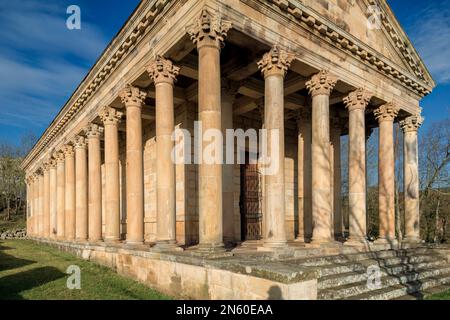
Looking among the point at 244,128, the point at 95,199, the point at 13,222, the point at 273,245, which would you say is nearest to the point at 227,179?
the point at 273,245

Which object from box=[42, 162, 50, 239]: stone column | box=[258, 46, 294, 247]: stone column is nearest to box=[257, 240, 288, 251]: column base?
box=[258, 46, 294, 247]: stone column

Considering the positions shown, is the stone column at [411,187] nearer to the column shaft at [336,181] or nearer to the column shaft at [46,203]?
the column shaft at [336,181]

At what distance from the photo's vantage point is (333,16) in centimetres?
1316

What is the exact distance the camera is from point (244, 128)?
17.7 meters

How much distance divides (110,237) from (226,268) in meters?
8.87

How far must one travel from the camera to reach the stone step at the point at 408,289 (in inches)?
333

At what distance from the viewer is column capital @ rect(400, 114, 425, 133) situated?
56.7 feet

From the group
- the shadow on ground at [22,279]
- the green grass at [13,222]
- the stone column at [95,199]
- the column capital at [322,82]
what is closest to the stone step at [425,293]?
the column capital at [322,82]

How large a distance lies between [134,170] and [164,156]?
100 inches

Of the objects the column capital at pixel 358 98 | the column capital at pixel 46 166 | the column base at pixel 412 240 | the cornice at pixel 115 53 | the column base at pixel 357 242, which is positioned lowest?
the column base at pixel 412 240

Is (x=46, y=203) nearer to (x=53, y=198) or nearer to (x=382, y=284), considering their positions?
(x=53, y=198)

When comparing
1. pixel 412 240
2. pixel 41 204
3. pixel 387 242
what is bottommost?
pixel 412 240

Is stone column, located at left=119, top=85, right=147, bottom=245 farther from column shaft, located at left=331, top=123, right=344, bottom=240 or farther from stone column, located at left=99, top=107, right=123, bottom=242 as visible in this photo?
column shaft, located at left=331, top=123, right=344, bottom=240

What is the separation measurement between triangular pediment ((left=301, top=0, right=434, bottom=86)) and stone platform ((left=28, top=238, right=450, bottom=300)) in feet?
26.9
